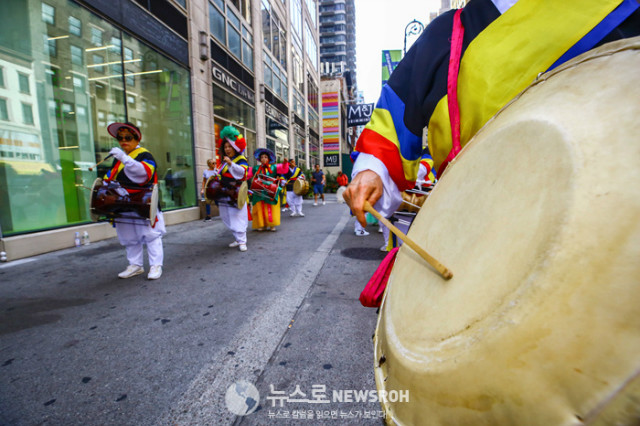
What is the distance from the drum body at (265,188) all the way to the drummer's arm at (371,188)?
4.98 metres

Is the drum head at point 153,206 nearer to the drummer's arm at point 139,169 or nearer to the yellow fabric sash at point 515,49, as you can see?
the drummer's arm at point 139,169

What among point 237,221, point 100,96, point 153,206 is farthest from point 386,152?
point 100,96

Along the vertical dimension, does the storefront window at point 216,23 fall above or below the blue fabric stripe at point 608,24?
above

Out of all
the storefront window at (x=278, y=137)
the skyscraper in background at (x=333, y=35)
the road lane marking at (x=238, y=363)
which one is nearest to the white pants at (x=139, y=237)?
the road lane marking at (x=238, y=363)

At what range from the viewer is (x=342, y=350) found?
188 cm

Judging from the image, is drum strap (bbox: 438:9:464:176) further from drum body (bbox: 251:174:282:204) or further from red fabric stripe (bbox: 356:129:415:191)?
drum body (bbox: 251:174:282:204)

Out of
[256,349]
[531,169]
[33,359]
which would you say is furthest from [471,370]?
[33,359]

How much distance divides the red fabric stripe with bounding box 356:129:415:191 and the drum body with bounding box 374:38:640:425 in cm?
58

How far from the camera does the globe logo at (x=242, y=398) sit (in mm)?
1410

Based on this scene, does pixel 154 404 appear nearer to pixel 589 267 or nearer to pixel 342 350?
pixel 342 350

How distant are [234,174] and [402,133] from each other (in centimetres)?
392

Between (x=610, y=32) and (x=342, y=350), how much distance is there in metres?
1.86

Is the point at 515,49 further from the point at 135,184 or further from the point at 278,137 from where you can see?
the point at 278,137

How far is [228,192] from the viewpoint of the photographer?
4.78 metres
